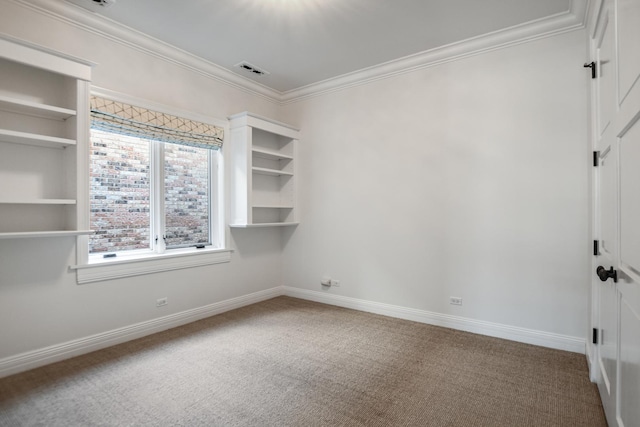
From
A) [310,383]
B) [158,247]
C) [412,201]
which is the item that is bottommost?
[310,383]

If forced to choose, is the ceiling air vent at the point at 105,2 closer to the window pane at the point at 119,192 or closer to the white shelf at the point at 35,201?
the window pane at the point at 119,192

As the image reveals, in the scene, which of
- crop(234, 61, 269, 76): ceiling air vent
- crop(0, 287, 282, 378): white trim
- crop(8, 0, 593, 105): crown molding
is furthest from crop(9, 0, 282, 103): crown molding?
crop(0, 287, 282, 378): white trim

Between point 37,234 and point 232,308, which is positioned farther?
point 232,308

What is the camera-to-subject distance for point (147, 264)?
3.27 meters

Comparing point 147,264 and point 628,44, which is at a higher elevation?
point 628,44

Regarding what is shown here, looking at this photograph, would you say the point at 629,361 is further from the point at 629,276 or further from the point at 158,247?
the point at 158,247

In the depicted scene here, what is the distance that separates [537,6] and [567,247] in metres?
2.05

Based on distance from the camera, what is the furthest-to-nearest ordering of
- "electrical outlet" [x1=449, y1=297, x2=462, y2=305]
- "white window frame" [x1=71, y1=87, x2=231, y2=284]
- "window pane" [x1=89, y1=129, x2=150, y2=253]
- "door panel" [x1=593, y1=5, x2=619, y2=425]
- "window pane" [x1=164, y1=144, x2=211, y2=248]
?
"window pane" [x1=164, y1=144, x2=211, y2=248] < "electrical outlet" [x1=449, y1=297, x2=462, y2=305] < "window pane" [x1=89, y1=129, x2=150, y2=253] < "white window frame" [x1=71, y1=87, x2=231, y2=284] < "door panel" [x1=593, y1=5, x2=619, y2=425]

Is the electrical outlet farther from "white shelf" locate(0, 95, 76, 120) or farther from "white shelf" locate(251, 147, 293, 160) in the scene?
"white shelf" locate(0, 95, 76, 120)

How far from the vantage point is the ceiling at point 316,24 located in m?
2.72

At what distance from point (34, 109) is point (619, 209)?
12.3 ft

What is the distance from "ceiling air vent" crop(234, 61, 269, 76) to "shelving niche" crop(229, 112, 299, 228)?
53 cm

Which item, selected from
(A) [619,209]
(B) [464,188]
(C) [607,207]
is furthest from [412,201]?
(A) [619,209]

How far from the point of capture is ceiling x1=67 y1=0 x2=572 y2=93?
2.72m
